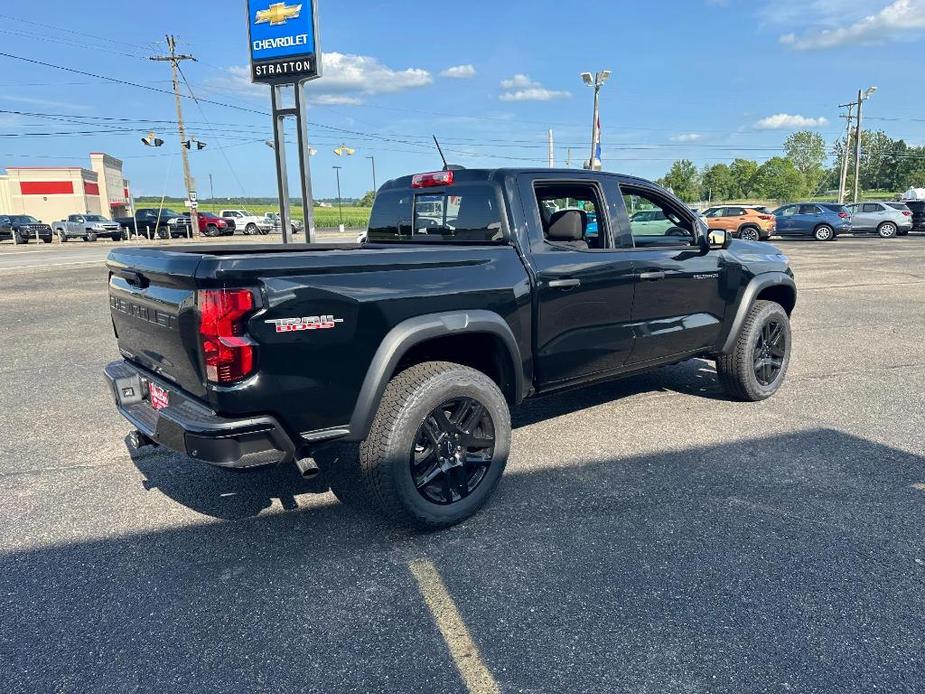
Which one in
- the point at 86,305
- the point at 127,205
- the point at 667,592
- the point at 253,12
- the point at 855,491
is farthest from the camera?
the point at 127,205

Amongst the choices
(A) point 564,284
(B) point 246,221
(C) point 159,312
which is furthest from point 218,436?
(B) point 246,221

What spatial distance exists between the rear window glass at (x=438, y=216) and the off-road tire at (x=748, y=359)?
2501 mm

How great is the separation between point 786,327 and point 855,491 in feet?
6.90

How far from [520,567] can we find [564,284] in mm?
1639

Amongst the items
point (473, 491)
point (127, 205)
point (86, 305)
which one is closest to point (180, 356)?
point (473, 491)

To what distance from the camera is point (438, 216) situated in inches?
170

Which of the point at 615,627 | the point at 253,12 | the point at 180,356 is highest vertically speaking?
→ the point at 253,12

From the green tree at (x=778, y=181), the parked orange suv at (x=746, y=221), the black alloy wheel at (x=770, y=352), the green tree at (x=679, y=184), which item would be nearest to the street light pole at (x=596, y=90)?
the parked orange suv at (x=746, y=221)

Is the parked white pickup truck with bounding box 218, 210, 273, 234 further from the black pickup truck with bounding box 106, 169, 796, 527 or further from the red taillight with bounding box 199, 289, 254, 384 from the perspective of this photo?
the red taillight with bounding box 199, 289, 254, 384

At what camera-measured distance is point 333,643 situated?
255 cm

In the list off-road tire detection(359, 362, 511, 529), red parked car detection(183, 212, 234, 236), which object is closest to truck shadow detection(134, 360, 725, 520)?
off-road tire detection(359, 362, 511, 529)

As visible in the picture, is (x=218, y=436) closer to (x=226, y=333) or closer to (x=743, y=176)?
(x=226, y=333)

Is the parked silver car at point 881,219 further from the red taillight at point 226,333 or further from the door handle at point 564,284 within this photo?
the red taillight at point 226,333

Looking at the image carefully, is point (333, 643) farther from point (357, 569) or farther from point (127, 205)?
point (127, 205)
